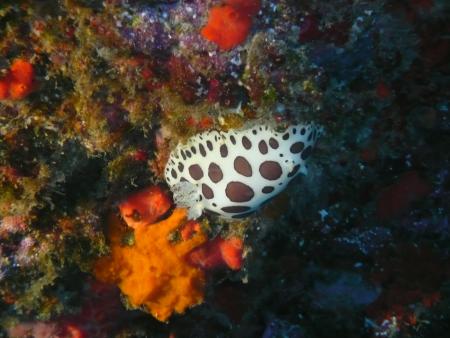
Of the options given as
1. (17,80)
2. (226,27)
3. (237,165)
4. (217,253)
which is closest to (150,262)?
(217,253)

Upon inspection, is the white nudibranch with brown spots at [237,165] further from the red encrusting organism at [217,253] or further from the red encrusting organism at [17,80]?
the red encrusting organism at [17,80]

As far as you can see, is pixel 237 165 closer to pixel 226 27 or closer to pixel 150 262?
pixel 226 27

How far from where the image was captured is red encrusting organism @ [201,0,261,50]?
2.82m

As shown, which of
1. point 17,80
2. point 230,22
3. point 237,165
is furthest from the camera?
point 237,165

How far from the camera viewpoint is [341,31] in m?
3.13

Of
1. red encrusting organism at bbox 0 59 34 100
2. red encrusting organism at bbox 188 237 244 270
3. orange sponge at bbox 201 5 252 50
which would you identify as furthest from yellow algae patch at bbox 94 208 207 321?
orange sponge at bbox 201 5 252 50

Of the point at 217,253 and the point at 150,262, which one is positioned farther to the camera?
the point at 217,253

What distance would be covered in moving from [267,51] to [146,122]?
122cm

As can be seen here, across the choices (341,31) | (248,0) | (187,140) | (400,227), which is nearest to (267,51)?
(248,0)

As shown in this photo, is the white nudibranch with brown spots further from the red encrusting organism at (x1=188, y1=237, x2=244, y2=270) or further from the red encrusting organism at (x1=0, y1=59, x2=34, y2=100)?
the red encrusting organism at (x1=0, y1=59, x2=34, y2=100)

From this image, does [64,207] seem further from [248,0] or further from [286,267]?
[286,267]

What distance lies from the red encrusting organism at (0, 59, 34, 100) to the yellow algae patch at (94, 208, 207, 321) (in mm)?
1743

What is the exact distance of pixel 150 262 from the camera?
14.7 ft

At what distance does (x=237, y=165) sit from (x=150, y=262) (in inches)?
61.7
